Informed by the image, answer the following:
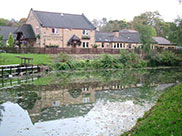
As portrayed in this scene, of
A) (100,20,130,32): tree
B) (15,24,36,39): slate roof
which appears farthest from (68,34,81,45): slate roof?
(100,20,130,32): tree

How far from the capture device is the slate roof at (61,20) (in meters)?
51.2

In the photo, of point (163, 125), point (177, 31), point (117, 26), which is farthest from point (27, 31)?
point (117, 26)

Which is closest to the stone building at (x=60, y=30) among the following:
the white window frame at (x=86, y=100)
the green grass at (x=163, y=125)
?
the white window frame at (x=86, y=100)

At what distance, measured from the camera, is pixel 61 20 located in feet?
177

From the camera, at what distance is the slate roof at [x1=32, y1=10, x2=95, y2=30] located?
5120cm

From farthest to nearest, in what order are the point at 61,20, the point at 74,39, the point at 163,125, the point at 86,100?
the point at 61,20
the point at 74,39
the point at 86,100
the point at 163,125

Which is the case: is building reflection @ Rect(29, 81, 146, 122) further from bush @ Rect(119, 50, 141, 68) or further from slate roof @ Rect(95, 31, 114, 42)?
slate roof @ Rect(95, 31, 114, 42)

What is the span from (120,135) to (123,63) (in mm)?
37500

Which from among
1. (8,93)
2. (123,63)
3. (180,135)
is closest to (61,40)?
(123,63)

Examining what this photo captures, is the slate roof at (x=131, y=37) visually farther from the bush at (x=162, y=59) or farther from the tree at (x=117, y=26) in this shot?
the tree at (x=117, y=26)

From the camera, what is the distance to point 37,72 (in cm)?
3250

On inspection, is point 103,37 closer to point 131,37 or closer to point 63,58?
point 131,37

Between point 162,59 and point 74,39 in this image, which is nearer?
point 162,59

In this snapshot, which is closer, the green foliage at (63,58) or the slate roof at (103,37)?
the green foliage at (63,58)
